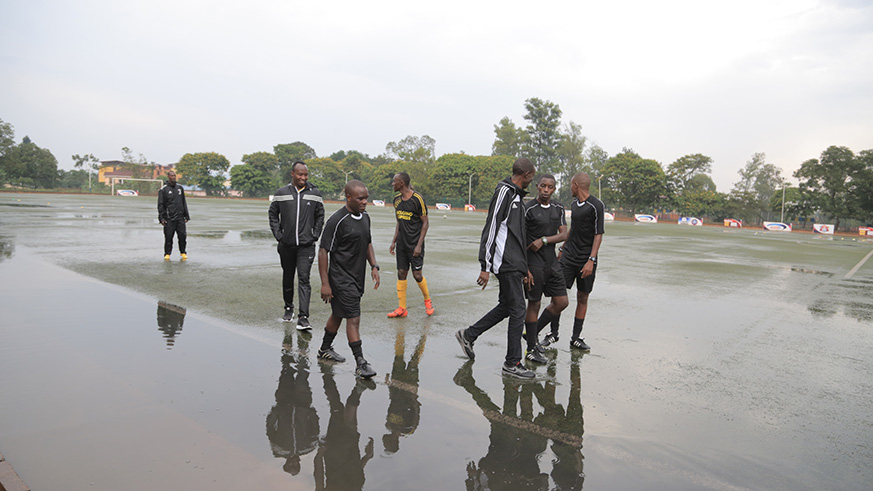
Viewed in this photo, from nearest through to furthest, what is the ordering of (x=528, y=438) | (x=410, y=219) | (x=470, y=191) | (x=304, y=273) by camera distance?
1. (x=528, y=438)
2. (x=304, y=273)
3. (x=410, y=219)
4. (x=470, y=191)

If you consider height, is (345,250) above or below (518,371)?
above

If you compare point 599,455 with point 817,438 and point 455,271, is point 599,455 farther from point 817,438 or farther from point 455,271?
point 455,271

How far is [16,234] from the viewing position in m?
14.3

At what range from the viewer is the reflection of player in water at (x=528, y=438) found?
2912 mm

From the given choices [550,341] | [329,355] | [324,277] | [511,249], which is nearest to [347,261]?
[324,277]

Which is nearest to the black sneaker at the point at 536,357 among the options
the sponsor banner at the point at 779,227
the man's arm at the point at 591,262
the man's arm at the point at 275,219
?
the man's arm at the point at 591,262

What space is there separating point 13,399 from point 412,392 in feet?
9.19

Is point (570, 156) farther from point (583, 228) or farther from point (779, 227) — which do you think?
point (583, 228)

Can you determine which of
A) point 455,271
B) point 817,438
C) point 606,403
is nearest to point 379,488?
point 606,403

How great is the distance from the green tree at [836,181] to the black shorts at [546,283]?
230 ft

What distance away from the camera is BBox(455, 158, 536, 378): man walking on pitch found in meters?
4.66

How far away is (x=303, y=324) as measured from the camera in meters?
5.91

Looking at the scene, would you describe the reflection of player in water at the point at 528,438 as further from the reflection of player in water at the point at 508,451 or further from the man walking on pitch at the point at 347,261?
the man walking on pitch at the point at 347,261

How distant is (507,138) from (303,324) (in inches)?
4031
